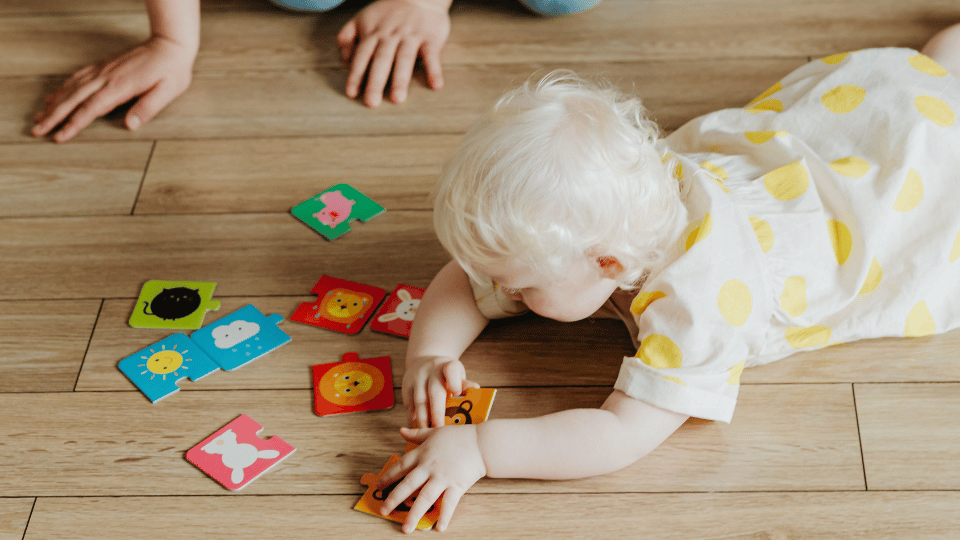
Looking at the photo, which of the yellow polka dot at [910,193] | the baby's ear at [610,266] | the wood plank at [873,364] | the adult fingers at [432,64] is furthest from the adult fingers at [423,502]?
the adult fingers at [432,64]

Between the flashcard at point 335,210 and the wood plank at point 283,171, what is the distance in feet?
0.07

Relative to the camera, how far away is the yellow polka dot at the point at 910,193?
0.94 m

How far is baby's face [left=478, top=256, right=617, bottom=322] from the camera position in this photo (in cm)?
80

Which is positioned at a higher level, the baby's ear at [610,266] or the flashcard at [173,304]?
the baby's ear at [610,266]

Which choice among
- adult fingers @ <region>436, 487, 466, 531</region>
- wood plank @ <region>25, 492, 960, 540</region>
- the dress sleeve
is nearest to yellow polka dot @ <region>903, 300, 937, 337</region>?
wood plank @ <region>25, 492, 960, 540</region>

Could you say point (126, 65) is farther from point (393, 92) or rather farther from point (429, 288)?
point (429, 288)

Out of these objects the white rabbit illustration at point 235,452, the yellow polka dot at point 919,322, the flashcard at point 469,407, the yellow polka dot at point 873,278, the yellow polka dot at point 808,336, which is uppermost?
the yellow polka dot at point 873,278

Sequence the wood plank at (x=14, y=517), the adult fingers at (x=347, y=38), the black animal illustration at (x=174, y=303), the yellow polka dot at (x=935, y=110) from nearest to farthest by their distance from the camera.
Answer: the wood plank at (x=14, y=517), the yellow polka dot at (x=935, y=110), the black animal illustration at (x=174, y=303), the adult fingers at (x=347, y=38)

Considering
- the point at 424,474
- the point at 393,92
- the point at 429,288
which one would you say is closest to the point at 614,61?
the point at 393,92

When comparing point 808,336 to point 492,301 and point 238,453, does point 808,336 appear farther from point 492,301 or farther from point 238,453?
point 238,453

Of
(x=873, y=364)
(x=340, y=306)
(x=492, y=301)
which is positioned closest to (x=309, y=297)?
(x=340, y=306)

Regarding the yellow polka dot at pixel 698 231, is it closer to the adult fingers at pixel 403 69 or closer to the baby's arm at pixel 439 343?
the baby's arm at pixel 439 343

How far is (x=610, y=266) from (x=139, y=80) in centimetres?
96

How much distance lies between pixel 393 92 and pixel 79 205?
531mm
